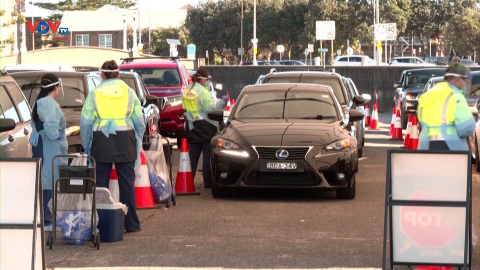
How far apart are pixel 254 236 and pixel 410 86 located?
18639mm

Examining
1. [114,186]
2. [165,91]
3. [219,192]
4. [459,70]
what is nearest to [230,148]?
[219,192]

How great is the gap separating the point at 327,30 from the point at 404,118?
25286mm

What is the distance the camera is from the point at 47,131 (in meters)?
10.4

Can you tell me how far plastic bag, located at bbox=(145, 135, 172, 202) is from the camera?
11992mm

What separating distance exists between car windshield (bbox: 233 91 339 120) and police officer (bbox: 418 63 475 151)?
219 inches

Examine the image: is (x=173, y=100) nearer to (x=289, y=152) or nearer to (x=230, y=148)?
(x=230, y=148)

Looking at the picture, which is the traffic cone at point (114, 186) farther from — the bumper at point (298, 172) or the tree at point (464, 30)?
the tree at point (464, 30)

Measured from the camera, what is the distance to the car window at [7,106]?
1118 cm

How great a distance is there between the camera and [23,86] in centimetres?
1614

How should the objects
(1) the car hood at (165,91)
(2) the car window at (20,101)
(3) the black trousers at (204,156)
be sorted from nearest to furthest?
(2) the car window at (20,101) → (3) the black trousers at (204,156) → (1) the car hood at (165,91)

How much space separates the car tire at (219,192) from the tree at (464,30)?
70.4m

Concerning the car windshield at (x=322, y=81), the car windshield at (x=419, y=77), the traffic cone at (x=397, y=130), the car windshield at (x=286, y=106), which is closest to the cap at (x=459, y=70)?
the car windshield at (x=286, y=106)

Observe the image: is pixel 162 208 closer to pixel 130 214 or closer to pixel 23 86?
pixel 130 214

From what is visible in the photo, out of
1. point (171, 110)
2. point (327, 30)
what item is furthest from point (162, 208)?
point (327, 30)
